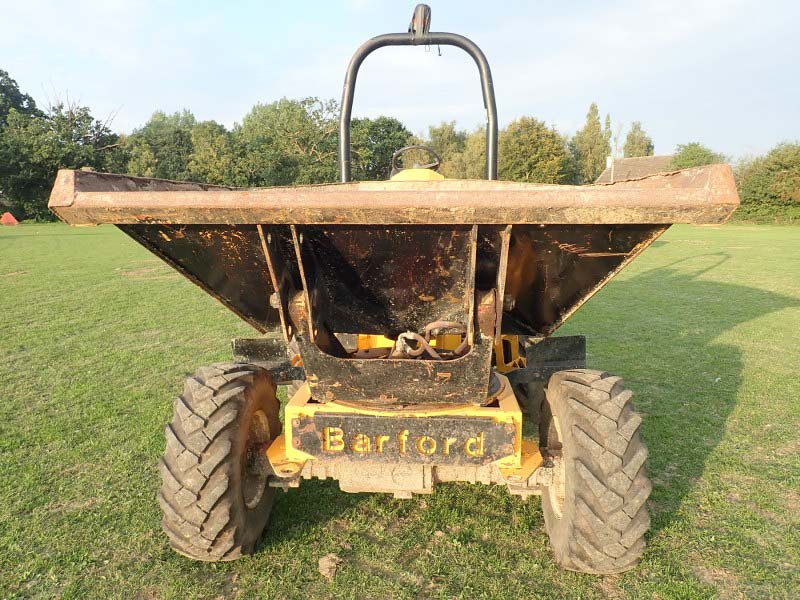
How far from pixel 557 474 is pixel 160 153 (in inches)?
2446

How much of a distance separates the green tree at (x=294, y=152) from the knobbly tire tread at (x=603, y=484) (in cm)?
4320

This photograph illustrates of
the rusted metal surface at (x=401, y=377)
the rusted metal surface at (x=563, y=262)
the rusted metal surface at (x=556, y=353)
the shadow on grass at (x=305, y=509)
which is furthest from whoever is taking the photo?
the rusted metal surface at (x=556, y=353)

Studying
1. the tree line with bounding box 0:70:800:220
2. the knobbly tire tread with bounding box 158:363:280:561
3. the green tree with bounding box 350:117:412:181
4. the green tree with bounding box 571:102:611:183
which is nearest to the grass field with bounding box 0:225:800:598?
the knobbly tire tread with bounding box 158:363:280:561

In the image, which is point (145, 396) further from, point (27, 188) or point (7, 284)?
point (27, 188)

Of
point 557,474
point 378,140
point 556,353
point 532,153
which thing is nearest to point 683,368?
point 556,353

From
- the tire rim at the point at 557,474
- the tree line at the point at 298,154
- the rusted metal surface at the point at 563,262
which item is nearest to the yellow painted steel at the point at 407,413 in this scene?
the tire rim at the point at 557,474

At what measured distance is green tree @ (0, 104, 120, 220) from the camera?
3700 cm

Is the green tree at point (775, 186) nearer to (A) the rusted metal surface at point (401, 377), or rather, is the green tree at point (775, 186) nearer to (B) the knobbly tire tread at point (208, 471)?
(A) the rusted metal surface at point (401, 377)

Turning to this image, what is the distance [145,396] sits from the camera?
4797mm

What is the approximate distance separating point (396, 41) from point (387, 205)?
1.87 metres

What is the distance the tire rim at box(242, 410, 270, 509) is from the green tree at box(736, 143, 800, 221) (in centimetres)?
3979

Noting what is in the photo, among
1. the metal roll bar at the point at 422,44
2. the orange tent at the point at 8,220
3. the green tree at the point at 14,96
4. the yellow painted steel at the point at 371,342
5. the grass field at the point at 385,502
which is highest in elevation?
the green tree at the point at 14,96

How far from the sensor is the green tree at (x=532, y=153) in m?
42.0

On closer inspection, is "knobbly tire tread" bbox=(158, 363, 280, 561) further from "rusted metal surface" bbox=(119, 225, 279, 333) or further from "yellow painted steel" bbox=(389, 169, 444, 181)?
"yellow painted steel" bbox=(389, 169, 444, 181)
